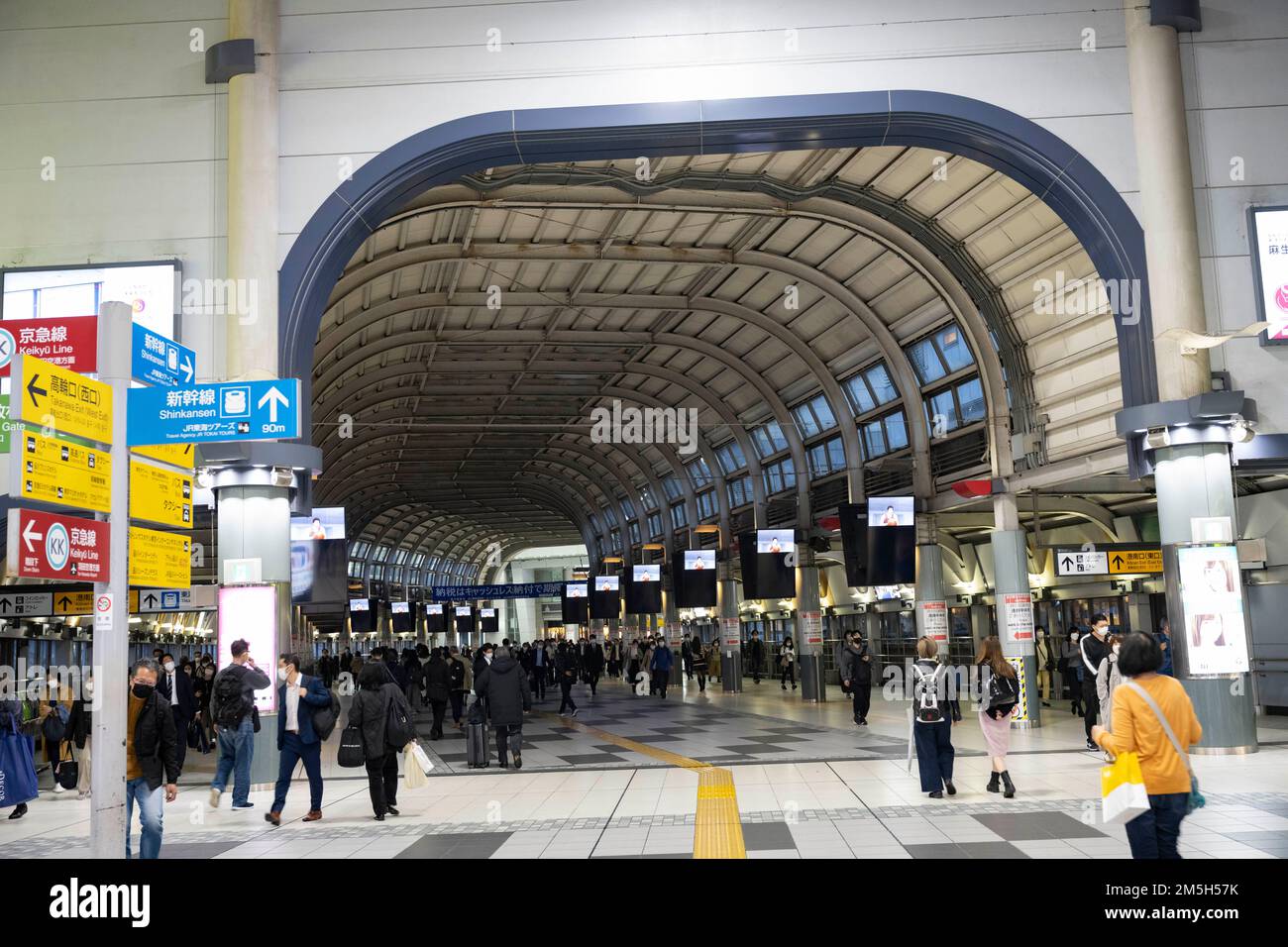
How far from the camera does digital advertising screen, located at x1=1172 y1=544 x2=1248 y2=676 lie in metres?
13.6

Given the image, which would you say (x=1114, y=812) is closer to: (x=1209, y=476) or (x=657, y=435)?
(x=1209, y=476)

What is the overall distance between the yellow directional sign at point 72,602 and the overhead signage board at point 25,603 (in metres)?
0.14

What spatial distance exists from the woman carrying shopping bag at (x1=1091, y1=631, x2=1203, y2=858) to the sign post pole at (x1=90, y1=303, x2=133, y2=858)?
560cm

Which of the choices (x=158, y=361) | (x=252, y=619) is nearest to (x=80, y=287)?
(x=252, y=619)

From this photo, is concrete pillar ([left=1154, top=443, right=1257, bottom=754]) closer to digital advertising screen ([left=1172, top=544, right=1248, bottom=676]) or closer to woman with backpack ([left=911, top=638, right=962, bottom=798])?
digital advertising screen ([left=1172, top=544, right=1248, bottom=676])

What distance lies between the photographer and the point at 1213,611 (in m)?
13.7

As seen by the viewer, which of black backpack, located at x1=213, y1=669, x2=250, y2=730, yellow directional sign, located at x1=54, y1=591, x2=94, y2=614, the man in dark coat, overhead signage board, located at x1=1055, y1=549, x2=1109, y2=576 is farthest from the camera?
overhead signage board, located at x1=1055, y1=549, x2=1109, y2=576

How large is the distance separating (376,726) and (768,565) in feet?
59.0

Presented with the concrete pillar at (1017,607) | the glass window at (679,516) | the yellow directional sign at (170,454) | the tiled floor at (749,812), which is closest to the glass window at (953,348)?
the concrete pillar at (1017,607)

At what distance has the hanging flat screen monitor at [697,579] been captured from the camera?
31.8 meters

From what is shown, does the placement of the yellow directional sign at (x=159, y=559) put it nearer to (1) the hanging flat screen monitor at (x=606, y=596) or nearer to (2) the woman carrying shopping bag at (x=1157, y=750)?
(2) the woman carrying shopping bag at (x=1157, y=750)

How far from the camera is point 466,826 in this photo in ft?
33.3

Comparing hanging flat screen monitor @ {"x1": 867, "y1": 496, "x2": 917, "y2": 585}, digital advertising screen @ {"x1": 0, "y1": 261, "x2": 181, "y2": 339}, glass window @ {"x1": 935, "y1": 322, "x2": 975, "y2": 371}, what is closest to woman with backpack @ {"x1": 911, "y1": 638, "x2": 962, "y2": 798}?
digital advertising screen @ {"x1": 0, "y1": 261, "x2": 181, "y2": 339}
